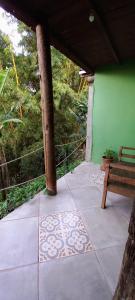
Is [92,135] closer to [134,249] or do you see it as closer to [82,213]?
[82,213]

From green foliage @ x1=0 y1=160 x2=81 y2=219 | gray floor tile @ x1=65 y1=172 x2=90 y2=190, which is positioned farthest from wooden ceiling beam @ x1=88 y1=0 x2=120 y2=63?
green foliage @ x1=0 y1=160 x2=81 y2=219

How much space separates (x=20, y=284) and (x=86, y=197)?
1.49m

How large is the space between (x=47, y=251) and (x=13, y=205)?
1.03 meters

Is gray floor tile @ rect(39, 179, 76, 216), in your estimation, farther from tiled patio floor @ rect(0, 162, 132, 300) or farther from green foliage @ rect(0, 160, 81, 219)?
green foliage @ rect(0, 160, 81, 219)

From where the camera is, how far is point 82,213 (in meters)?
2.15

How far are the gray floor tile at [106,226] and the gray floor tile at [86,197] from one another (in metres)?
0.13

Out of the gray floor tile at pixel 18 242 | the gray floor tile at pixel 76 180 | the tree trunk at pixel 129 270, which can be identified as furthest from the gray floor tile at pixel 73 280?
the gray floor tile at pixel 76 180

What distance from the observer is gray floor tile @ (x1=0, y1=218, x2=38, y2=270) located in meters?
1.45

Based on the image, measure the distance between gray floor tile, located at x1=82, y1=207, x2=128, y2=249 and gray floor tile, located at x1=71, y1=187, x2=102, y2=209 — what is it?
0.43 ft

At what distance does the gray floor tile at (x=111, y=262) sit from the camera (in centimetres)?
131

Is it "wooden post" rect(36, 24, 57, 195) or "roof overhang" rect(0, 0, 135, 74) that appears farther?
"wooden post" rect(36, 24, 57, 195)

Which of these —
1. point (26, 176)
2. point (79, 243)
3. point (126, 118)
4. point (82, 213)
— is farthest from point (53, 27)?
point (26, 176)

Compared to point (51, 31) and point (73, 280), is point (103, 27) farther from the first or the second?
point (73, 280)

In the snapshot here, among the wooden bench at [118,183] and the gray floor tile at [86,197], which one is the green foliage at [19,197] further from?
the wooden bench at [118,183]
